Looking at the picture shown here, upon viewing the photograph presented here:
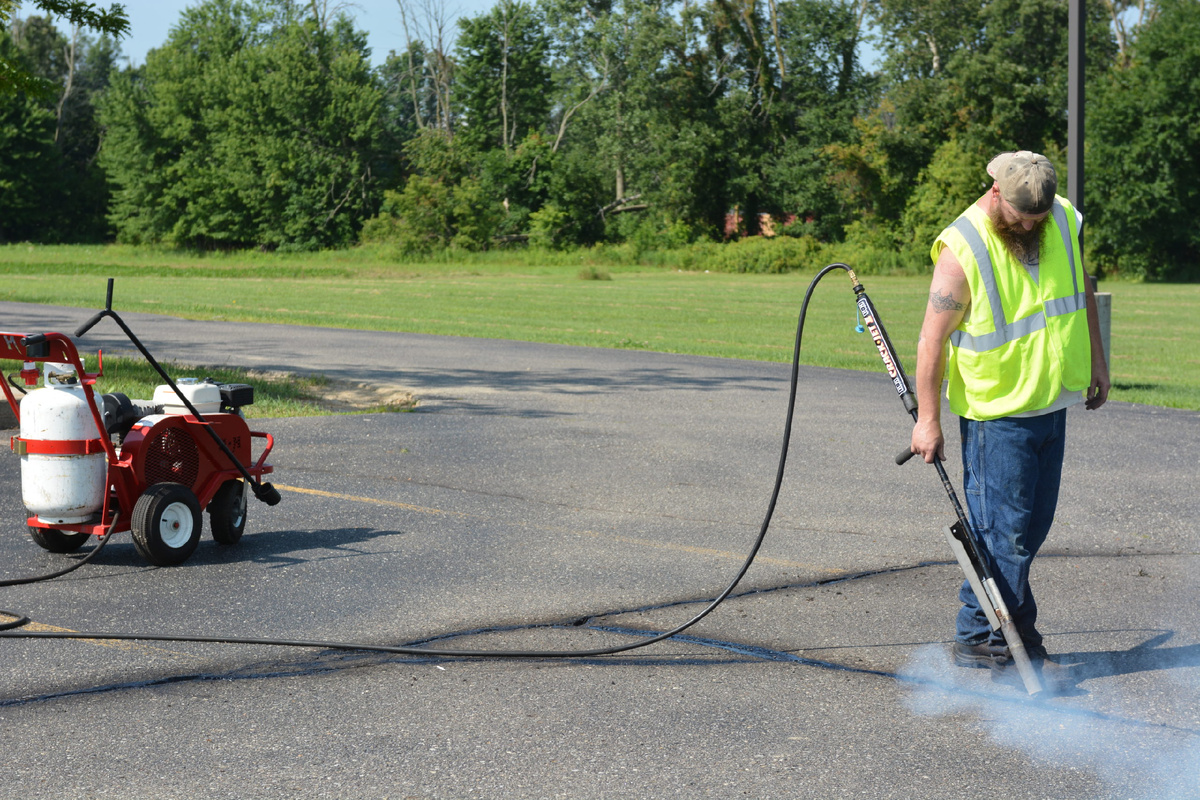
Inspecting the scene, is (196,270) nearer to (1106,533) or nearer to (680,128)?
(680,128)

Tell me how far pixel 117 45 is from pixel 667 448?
112m

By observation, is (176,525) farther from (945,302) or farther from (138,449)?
(945,302)

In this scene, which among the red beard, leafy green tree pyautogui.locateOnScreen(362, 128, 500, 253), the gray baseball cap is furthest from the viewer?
leafy green tree pyautogui.locateOnScreen(362, 128, 500, 253)

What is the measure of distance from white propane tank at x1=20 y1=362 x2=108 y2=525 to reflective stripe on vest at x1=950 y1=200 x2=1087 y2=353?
13.8 feet

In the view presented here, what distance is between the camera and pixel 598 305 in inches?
1341

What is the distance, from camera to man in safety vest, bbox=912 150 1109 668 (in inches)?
174

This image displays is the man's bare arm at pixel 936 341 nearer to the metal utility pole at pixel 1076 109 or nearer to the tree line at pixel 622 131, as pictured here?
the metal utility pole at pixel 1076 109

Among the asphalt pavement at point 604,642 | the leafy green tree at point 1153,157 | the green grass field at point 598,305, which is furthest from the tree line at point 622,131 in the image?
the asphalt pavement at point 604,642

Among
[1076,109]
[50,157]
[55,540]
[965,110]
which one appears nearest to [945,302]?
[55,540]

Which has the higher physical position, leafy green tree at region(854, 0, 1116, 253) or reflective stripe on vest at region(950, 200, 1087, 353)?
leafy green tree at region(854, 0, 1116, 253)

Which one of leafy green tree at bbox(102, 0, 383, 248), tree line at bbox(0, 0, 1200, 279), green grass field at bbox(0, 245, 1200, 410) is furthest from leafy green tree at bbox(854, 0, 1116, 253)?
leafy green tree at bbox(102, 0, 383, 248)

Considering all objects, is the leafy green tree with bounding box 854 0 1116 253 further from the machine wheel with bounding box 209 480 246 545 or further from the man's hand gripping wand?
the man's hand gripping wand

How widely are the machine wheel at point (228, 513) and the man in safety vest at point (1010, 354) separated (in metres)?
3.87

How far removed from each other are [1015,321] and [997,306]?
9 centimetres
